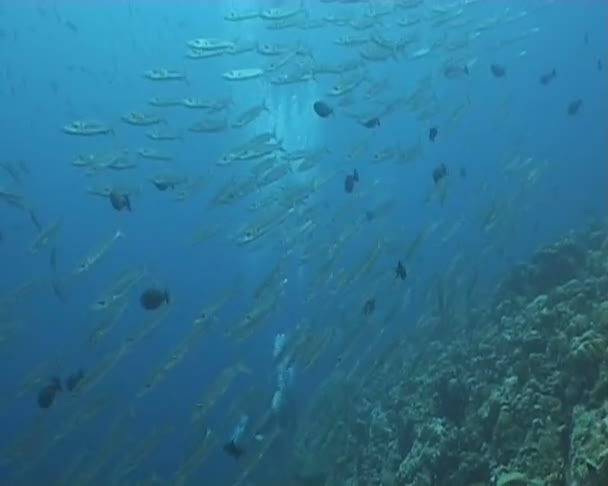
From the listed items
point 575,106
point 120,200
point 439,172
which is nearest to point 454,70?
point 575,106

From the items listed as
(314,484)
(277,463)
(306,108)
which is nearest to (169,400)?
(306,108)

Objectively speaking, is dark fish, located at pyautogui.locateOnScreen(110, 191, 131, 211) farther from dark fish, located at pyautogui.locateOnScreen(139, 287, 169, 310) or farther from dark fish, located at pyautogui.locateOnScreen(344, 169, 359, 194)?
dark fish, located at pyautogui.locateOnScreen(344, 169, 359, 194)

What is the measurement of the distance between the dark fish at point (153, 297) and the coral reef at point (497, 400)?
3081mm

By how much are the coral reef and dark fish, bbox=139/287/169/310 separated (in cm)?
308

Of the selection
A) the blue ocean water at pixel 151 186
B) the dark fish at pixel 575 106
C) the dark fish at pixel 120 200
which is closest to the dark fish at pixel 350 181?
the dark fish at pixel 120 200

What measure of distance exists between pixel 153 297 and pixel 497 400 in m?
3.66

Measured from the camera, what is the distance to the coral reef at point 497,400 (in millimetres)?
→ 6121

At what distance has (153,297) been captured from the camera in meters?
8.47

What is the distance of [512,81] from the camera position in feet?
242

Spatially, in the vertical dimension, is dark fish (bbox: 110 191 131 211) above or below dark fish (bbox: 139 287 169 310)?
above

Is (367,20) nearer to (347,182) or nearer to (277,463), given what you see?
(347,182)

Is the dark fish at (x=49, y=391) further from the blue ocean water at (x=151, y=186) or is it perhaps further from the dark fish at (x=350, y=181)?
the blue ocean water at (x=151, y=186)

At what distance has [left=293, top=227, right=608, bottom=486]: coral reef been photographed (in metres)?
6.12

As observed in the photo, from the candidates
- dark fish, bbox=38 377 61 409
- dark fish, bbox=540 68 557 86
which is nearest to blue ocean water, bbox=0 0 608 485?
dark fish, bbox=540 68 557 86
